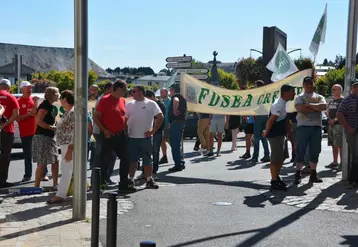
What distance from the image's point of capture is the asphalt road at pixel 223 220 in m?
6.12

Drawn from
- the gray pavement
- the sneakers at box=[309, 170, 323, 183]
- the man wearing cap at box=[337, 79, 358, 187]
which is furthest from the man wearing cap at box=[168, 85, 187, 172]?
the man wearing cap at box=[337, 79, 358, 187]

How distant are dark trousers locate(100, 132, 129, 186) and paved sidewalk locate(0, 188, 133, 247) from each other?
676 mm

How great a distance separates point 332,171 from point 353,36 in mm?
3096

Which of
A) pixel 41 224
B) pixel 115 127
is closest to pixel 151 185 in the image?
pixel 115 127

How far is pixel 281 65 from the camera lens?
43.3 ft

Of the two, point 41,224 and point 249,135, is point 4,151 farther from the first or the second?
point 249,135

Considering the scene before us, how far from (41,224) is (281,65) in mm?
7976

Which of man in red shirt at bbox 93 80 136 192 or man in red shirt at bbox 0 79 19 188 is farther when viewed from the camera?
man in red shirt at bbox 0 79 19 188

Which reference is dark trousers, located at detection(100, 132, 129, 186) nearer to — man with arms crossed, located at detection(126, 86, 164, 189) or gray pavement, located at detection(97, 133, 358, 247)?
man with arms crossed, located at detection(126, 86, 164, 189)

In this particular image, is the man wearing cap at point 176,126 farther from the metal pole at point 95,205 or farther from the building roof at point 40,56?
the building roof at point 40,56

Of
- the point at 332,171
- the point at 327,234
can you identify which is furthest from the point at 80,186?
the point at 332,171

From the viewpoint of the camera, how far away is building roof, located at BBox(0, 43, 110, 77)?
108750mm

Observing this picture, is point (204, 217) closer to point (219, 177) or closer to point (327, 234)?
point (327, 234)

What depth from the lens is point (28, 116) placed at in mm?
10211
